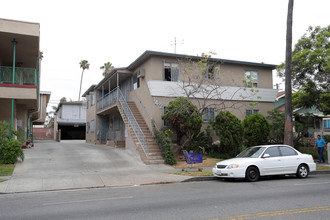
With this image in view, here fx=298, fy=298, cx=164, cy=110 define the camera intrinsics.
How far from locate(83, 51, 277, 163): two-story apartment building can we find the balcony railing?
5679mm

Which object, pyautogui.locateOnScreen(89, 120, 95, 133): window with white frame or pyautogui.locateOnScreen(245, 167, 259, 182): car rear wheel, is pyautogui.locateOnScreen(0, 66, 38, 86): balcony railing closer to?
pyautogui.locateOnScreen(245, 167, 259, 182): car rear wheel

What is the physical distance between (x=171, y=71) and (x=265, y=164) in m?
9.54

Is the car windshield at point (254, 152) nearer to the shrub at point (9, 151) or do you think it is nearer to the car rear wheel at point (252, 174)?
the car rear wheel at point (252, 174)

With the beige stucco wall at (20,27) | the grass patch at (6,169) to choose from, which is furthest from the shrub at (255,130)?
the beige stucco wall at (20,27)

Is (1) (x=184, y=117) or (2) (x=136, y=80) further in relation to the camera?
(2) (x=136, y=80)

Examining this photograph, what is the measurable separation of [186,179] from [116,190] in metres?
3.05

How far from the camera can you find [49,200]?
834cm

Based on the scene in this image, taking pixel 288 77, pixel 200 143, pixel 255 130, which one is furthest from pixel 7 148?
pixel 288 77

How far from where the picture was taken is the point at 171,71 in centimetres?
1909

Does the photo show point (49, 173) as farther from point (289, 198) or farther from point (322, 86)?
point (322, 86)

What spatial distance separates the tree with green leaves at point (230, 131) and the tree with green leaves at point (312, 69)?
182 inches

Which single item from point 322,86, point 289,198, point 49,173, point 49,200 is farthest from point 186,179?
point 322,86

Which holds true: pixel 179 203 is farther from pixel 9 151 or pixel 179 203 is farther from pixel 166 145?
pixel 9 151

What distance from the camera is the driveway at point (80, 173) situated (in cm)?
1088
